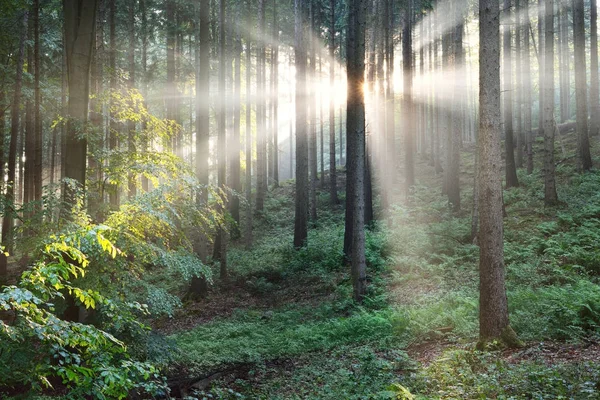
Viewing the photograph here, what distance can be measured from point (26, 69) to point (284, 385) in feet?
71.6

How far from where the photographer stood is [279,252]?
20.2 meters

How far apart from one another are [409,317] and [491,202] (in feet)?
12.7

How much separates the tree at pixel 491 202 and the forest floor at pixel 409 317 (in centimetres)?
54

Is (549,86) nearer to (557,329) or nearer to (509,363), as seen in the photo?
(557,329)

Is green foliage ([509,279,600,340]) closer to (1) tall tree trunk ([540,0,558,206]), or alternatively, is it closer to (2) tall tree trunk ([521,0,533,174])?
(1) tall tree trunk ([540,0,558,206])

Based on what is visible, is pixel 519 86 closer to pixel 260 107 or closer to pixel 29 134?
pixel 260 107

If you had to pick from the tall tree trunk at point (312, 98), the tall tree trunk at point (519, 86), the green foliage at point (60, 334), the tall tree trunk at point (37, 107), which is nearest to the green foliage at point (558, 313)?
the green foliage at point (60, 334)

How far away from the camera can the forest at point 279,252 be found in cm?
545

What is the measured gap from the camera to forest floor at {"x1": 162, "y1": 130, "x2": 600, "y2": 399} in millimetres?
6457

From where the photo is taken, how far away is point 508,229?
15.9 meters

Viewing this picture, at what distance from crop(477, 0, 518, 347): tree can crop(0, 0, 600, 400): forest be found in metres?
0.04

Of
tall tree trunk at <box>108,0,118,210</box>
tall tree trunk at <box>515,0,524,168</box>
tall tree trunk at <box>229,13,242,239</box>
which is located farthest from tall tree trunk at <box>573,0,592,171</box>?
tall tree trunk at <box>108,0,118,210</box>

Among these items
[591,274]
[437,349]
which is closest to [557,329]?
[437,349]

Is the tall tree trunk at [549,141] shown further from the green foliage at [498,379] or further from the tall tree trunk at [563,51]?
the tall tree trunk at [563,51]
